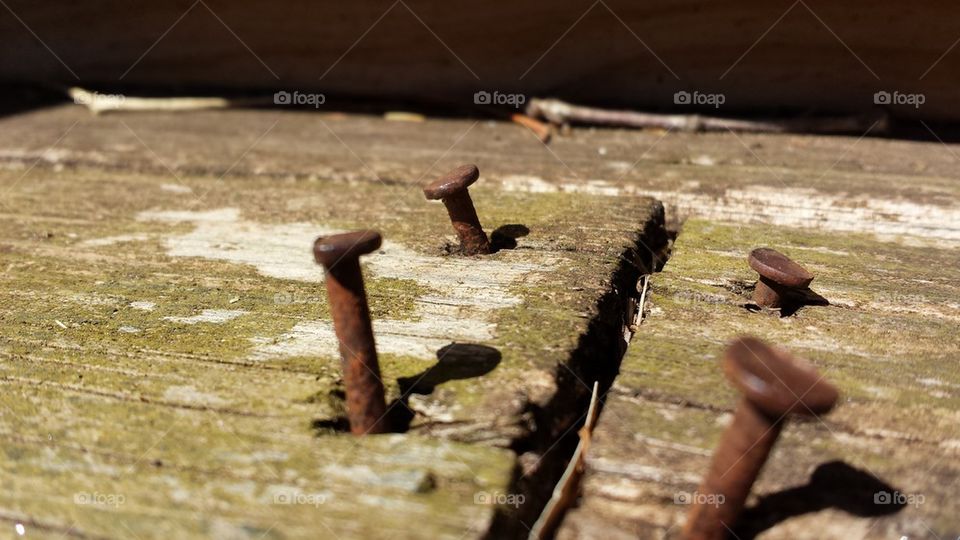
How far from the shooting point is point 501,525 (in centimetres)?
115

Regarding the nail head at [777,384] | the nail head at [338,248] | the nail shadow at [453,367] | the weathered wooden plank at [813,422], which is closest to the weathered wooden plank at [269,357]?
the nail shadow at [453,367]

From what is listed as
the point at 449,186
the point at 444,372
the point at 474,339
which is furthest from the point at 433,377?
the point at 449,186

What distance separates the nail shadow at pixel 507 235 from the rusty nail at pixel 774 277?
1.80 feet

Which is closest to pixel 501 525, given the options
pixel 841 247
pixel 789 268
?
pixel 789 268

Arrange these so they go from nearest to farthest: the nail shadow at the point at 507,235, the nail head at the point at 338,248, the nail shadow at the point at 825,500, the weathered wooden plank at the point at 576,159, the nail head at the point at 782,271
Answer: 1. the nail shadow at the point at 825,500
2. the nail head at the point at 338,248
3. the nail head at the point at 782,271
4. the nail shadow at the point at 507,235
5. the weathered wooden plank at the point at 576,159

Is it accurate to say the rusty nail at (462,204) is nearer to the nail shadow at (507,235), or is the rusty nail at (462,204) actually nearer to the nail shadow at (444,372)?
the nail shadow at (507,235)

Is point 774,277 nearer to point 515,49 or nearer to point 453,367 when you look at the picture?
point 453,367

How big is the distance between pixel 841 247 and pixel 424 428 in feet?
3.81

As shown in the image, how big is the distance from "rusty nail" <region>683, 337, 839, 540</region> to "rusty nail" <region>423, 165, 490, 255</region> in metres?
0.86

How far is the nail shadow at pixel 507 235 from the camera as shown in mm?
1948

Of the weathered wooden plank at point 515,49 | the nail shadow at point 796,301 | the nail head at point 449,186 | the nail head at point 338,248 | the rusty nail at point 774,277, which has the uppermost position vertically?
the weathered wooden plank at point 515,49

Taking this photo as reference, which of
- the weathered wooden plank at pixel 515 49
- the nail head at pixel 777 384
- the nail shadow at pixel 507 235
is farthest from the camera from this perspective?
the weathered wooden plank at pixel 515 49

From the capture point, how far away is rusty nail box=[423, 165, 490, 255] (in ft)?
5.94

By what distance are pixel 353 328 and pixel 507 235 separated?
2.44 ft
